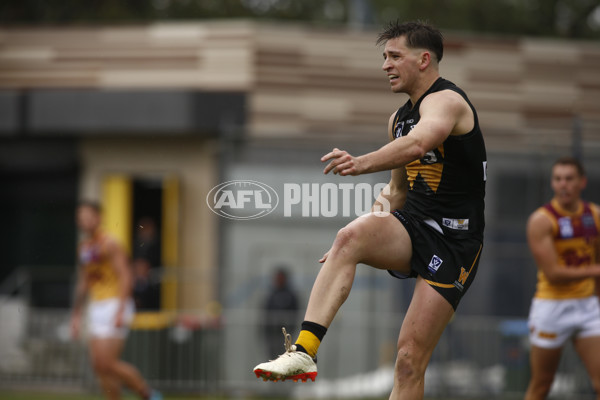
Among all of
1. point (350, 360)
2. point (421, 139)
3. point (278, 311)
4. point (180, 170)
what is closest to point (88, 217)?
point (278, 311)

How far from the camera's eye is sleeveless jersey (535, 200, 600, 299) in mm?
8484

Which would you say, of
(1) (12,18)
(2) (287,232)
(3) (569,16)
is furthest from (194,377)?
(3) (569,16)

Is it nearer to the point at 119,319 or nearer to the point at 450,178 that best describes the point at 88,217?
the point at 119,319

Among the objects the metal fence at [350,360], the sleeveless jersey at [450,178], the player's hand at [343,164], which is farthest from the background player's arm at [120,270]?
the player's hand at [343,164]

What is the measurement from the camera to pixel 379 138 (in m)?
13.8

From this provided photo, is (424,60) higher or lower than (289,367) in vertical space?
higher

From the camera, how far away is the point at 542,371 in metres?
8.29

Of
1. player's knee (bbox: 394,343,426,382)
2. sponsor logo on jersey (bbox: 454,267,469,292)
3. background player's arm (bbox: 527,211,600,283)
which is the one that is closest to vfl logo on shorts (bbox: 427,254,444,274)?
sponsor logo on jersey (bbox: 454,267,469,292)

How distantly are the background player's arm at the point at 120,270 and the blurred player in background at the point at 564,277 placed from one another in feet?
15.5

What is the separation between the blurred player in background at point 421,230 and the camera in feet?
18.0

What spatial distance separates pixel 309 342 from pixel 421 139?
4.25 ft

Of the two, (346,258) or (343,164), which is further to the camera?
(346,258)

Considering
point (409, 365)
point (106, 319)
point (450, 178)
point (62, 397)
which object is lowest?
point (62, 397)

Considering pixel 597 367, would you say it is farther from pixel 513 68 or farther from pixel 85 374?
pixel 513 68
